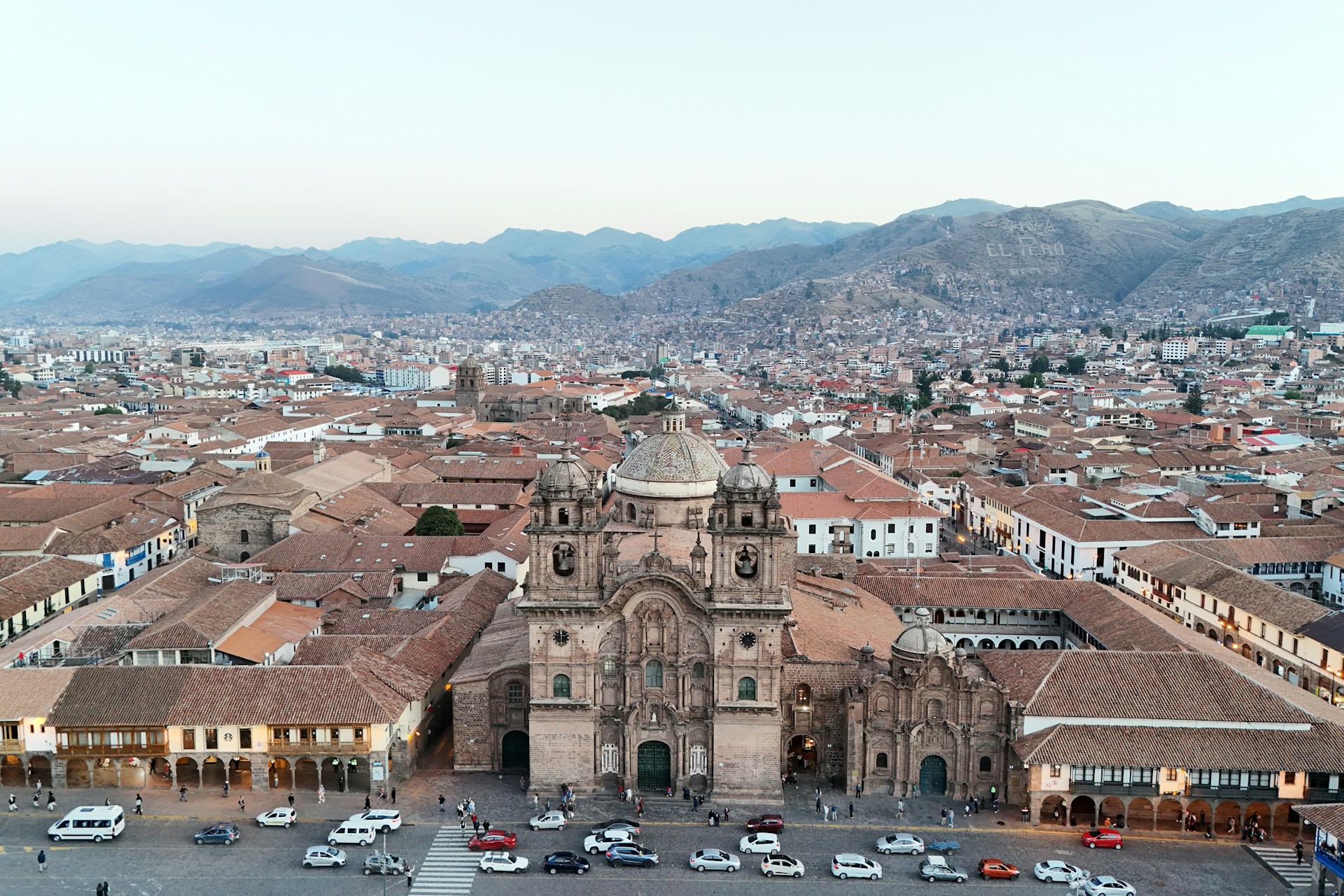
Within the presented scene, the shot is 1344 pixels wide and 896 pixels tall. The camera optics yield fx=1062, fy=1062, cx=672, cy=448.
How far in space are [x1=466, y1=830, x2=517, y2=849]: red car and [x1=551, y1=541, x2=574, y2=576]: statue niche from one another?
420 inches

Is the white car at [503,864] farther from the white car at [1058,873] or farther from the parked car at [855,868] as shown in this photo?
the white car at [1058,873]

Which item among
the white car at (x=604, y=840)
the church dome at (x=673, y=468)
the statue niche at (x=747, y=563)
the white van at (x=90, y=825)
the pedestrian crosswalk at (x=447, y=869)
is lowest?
the pedestrian crosswalk at (x=447, y=869)

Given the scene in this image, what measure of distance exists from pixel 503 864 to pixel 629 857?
4.67 meters

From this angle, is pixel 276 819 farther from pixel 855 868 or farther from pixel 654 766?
pixel 855 868

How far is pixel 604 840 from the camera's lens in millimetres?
40781

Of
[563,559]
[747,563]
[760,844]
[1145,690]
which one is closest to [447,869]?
[760,844]

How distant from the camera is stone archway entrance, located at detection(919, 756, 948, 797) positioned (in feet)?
150

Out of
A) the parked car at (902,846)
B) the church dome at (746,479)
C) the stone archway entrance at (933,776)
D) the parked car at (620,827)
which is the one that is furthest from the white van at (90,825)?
the stone archway entrance at (933,776)

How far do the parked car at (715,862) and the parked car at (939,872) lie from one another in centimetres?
677

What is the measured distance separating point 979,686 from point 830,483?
54.0 metres

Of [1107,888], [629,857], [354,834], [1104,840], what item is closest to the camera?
[1107,888]

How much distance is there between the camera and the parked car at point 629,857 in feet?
130

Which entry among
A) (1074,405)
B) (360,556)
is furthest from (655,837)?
(1074,405)

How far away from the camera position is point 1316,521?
81.7 m
